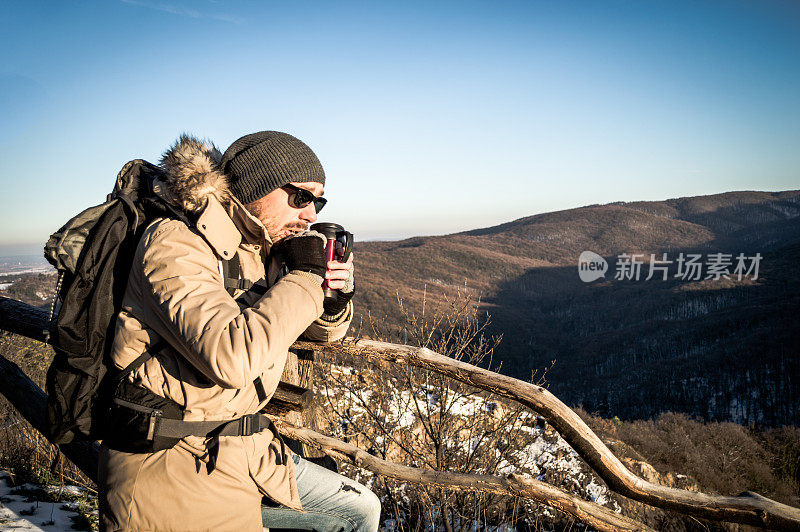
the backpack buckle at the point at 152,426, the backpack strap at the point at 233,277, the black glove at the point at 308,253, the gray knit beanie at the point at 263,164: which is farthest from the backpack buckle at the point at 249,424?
the gray knit beanie at the point at 263,164

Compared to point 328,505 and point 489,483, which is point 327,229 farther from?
point 489,483

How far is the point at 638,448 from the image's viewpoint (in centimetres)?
1745

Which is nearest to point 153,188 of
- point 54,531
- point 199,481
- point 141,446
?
point 141,446

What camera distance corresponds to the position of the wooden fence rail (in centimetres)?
175

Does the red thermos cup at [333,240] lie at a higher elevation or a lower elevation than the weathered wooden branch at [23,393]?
higher

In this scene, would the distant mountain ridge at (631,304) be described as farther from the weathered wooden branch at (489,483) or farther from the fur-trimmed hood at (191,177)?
the fur-trimmed hood at (191,177)

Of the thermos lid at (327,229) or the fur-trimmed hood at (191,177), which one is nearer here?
the fur-trimmed hood at (191,177)

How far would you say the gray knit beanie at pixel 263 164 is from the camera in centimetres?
171

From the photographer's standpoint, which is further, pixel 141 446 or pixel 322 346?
pixel 322 346

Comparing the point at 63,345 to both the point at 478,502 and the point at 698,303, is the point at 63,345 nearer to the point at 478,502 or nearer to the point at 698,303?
the point at 478,502

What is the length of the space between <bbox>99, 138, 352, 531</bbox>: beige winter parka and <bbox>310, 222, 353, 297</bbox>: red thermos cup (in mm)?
114

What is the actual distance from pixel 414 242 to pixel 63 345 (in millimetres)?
126541

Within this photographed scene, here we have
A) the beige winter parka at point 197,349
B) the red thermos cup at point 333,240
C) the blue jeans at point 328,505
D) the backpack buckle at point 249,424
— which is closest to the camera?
the beige winter parka at point 197,349

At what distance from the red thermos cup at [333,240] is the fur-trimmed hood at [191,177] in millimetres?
362
